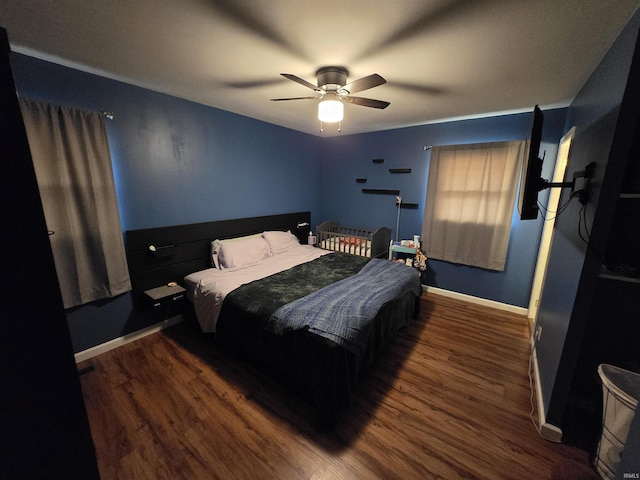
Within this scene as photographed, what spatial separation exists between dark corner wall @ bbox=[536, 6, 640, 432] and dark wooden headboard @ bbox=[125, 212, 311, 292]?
10.8 ft

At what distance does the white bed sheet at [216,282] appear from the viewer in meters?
2.33

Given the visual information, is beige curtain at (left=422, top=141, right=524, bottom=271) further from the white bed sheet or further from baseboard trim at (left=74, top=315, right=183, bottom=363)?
baseboard trim at (left=74, top=315, right=183, bottom=363)

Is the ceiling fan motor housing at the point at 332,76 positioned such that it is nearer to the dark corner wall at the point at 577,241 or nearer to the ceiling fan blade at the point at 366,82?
the ceiling fan blade at the point at 366,82

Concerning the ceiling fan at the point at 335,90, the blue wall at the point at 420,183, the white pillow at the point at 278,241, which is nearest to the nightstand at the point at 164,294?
the white pillow at the point at 278,241

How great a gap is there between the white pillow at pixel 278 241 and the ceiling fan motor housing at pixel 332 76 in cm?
209

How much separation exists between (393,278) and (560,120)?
8.35 feet

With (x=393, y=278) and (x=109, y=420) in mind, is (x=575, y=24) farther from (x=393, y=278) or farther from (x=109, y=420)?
(x=109, y=420)

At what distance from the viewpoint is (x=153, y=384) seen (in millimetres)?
2000

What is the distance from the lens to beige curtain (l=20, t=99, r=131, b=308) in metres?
1.90

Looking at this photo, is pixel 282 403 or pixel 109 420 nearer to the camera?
pixel 109 420

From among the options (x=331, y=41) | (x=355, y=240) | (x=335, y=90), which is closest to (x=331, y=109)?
(x=335, y=90)

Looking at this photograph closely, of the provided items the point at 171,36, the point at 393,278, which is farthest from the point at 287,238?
the point at 171,36

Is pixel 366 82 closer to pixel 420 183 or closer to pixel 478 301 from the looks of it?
pixel 420 183

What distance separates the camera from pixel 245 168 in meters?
3.41
